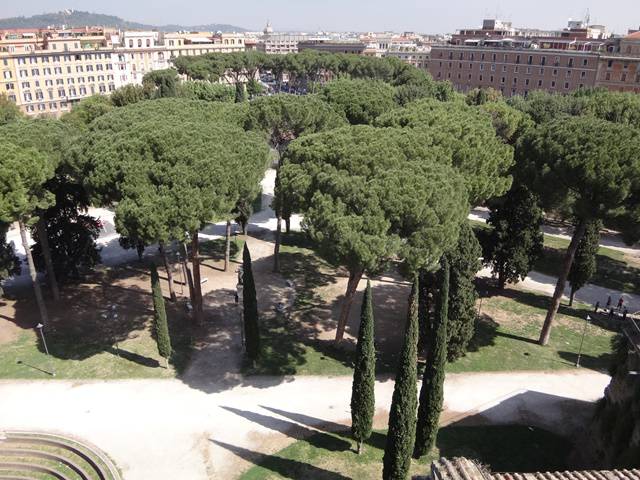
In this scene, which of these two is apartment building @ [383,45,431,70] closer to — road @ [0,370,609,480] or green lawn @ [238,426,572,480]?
road @ [0,370,609,480]

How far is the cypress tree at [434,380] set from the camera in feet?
49.8

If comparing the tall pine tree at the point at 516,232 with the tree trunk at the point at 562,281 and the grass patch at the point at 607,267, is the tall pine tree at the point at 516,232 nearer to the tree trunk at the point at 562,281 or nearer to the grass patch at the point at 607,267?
the tree trunk at the point at 562,281

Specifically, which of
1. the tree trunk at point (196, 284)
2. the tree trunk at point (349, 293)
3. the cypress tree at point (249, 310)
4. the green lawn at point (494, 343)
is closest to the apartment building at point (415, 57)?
the green lawn at point (494, 343)

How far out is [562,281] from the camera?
2144cm

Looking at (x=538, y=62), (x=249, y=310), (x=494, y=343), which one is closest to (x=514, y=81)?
(x=538, y=62)

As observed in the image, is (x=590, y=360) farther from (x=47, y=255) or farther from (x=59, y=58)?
(x=59, y=58)

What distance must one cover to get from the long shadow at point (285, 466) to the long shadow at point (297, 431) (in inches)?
40.5

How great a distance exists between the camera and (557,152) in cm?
2030

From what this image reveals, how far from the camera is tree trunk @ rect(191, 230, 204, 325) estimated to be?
69.6 feet

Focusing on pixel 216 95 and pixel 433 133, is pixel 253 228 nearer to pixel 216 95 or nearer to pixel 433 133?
pixel 433 133

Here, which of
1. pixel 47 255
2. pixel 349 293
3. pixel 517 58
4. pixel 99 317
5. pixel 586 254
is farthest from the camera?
pixel 517 58

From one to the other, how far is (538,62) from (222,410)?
8078 cm

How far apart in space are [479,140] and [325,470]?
54.9ft

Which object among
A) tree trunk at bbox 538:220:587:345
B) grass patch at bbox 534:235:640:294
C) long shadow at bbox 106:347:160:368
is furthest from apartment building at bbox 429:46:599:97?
long shadow at bbox 106:347:160:368
